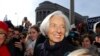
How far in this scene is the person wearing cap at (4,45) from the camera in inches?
177

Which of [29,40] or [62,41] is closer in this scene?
[62,41]

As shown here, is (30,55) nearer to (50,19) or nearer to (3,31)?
(3,31)

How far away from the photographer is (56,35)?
12.5 feet

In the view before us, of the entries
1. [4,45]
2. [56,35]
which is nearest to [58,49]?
[56,35]

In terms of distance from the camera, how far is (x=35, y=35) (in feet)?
19.9

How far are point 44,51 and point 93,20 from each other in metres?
6.10

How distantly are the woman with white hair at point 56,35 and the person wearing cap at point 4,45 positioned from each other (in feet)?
2.42

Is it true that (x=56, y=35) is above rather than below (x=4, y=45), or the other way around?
above

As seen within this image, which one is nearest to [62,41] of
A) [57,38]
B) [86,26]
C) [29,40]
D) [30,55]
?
[57,38]

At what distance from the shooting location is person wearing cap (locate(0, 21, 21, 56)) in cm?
448

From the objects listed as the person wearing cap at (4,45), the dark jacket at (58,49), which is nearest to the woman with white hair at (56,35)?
the dark jacket at (58,49)

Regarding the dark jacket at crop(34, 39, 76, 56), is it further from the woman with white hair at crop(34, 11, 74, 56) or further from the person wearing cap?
the person wearing cap

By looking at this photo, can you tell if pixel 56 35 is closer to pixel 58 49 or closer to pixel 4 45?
pixel 58 49

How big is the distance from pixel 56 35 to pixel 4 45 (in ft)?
3.66
